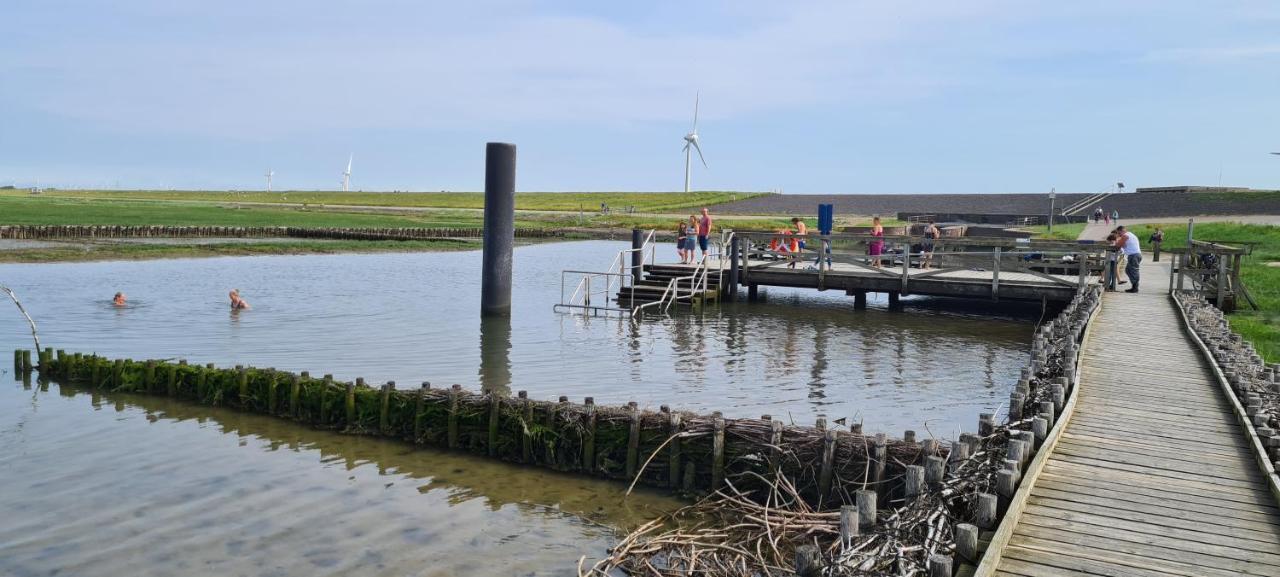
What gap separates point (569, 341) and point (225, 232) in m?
51.4

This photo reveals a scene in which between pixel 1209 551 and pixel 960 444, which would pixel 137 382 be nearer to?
pixel 960 444

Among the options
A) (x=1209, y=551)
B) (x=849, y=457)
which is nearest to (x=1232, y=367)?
(x=849, y=457)

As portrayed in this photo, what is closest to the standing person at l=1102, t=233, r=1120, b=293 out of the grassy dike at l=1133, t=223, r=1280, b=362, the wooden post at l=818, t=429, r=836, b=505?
the grassy dike at l=1133, t=223, r=1280, b=362

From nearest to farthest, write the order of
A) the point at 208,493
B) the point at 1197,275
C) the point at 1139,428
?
the point at 1139,428 < the point at 208,493 < the point at 1197,275

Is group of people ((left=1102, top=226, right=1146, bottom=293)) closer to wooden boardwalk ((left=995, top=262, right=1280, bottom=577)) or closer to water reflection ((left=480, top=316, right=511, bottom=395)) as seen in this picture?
wooden boardwalk ((left=995, top=262, right=1280, bottom=577))

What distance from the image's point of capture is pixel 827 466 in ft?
39.2

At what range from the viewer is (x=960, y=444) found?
399 inches

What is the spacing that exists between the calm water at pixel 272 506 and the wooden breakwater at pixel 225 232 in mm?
49297

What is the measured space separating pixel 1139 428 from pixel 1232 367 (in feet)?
12.8

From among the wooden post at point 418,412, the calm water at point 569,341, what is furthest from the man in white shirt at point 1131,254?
the wooden post at point 418,412

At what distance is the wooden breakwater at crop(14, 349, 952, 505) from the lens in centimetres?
1194

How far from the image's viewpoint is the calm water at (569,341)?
64.6 feet

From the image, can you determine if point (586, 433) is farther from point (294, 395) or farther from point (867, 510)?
point (867, 510)

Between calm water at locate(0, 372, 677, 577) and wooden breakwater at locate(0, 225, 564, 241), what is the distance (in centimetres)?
4930
